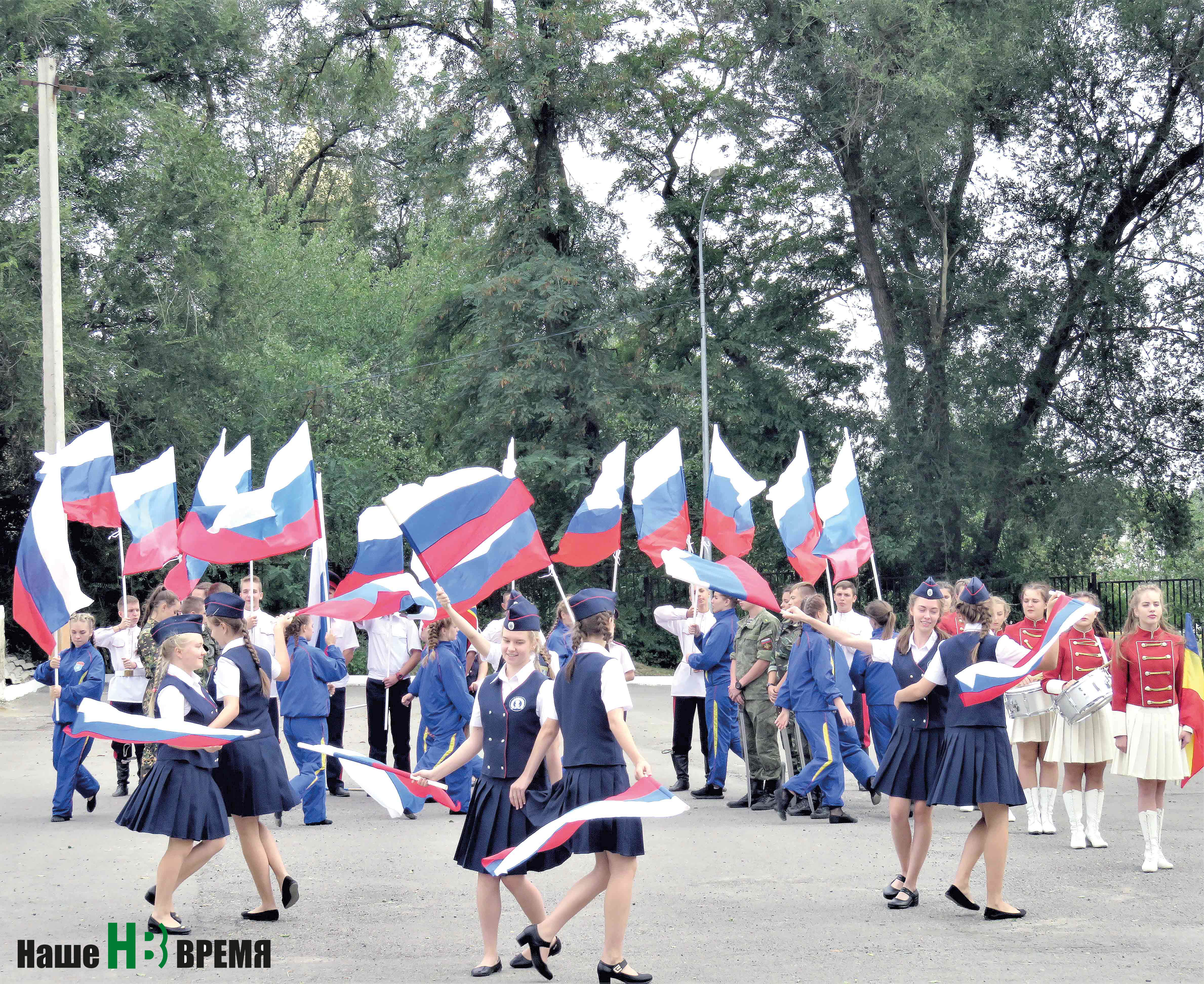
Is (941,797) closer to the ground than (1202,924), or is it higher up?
higher up

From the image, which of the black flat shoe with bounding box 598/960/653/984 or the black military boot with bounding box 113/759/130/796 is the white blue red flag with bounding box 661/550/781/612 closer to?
the black flat shoe with bounding box 598/960/653/984

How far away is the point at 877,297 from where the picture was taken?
84.6ft

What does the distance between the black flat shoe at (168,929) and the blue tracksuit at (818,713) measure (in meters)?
4.74

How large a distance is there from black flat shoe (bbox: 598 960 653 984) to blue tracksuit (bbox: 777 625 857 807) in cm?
432

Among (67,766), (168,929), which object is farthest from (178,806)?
(67,766)

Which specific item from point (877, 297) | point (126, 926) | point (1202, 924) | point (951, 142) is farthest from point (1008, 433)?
point (126, 926)

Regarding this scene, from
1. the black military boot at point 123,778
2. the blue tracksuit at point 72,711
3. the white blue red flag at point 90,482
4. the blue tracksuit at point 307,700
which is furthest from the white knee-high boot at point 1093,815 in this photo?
the white blue red flag at point 90,482

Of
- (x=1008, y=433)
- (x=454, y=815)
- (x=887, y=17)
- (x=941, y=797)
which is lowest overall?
(x=454, y=815)

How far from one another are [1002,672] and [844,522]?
6.56 m

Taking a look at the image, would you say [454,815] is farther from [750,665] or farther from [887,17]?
[887,17]

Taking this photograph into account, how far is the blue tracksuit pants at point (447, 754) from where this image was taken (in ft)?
33.3

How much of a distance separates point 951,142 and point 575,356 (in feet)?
26.9

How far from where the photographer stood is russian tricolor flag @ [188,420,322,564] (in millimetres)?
11414

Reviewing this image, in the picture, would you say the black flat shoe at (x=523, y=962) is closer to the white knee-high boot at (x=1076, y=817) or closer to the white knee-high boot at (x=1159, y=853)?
the white knee-high boot at (x=1159, y=853)
